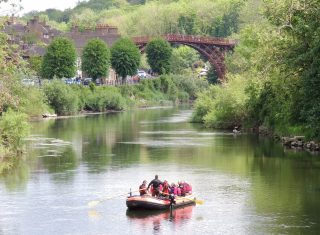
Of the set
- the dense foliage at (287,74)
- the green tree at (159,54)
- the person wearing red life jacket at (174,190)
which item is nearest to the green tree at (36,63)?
the green tree at (159,54)

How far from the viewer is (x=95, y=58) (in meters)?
133

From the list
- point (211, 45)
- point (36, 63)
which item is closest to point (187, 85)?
point (211, 45)

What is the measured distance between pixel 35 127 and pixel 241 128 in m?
22.6

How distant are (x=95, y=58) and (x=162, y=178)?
8272cm

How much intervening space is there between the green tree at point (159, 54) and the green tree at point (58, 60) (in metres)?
27.0

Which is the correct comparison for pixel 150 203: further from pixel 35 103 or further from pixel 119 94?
pixel 119 94

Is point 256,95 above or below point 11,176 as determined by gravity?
above

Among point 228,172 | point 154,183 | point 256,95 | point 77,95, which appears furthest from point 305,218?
point 77,95

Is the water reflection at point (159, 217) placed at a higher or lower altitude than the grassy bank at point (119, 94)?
lower

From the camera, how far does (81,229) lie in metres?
38.2


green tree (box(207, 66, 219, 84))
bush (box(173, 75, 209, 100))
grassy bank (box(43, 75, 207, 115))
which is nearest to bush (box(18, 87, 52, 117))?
grassy bank (box(43, 75, 207, 115))

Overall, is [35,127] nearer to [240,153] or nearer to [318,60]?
[240,153]

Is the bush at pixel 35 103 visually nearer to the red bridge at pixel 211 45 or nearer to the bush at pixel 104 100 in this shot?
the bush at pixel 104 100

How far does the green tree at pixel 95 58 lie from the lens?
5221 inches
